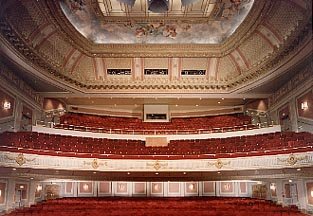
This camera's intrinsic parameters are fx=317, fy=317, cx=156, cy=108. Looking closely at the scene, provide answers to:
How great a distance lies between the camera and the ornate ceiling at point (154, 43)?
5.84 metres

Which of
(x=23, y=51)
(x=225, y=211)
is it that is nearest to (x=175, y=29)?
(x=23, y=51)

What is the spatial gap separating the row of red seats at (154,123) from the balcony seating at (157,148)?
0.61 meters

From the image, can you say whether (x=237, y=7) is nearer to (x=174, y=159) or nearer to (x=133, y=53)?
(x=133, y=53)

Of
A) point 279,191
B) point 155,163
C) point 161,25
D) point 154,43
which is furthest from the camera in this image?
point 154,43

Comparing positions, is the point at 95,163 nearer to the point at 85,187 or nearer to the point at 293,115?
the point at 85,187

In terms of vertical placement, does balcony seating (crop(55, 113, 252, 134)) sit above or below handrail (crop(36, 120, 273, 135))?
above

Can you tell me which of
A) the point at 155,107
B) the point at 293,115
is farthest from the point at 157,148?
the point at 293,115

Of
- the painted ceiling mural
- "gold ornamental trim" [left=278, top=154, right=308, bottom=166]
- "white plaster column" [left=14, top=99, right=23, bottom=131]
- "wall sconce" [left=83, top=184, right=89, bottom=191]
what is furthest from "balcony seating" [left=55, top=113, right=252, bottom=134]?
"gold ornamental trim" [left=278, top=154, right=308, bottom=166]

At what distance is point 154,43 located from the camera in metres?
7.59

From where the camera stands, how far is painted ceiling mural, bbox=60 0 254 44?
21.5ft

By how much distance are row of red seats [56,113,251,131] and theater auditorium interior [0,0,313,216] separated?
48mm

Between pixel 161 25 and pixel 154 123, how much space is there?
2.96 meters

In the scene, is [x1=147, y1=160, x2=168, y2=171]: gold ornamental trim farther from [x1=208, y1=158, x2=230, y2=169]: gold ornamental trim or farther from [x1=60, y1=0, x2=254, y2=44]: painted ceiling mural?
[x1=60, y1=0, x2=254, y2=44]: painted ceiling mural

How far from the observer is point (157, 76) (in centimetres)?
816
